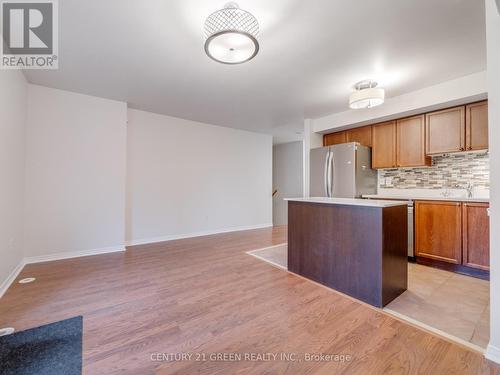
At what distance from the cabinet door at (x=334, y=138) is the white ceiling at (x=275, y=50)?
0.82 metres

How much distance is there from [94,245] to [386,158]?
4.97 m

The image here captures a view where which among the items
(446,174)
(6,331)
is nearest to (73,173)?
(6,331)

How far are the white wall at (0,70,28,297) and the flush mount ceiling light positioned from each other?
2.15 m

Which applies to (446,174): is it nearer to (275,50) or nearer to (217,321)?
(275,50)

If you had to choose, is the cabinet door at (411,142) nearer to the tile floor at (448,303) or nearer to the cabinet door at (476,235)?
the cabinet door at (476,235)

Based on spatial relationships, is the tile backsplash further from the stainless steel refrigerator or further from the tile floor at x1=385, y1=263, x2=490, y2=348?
the tile floor at x1=385, y1=263, x2=490, y2=348

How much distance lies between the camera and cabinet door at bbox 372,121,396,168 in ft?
12.2

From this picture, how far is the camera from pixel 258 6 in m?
1.76

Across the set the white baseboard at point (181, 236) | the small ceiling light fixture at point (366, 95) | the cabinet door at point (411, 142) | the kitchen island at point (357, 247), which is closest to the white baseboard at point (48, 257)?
the white baseboard at point (181, 236)

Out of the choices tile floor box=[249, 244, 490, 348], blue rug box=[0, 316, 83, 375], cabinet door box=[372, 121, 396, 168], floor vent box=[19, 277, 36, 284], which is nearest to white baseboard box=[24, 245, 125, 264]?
floor vent box=[19, 277, 36, 284]

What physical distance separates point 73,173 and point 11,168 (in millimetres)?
873

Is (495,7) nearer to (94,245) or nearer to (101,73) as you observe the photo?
(101,73)

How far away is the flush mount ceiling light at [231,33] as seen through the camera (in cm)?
166

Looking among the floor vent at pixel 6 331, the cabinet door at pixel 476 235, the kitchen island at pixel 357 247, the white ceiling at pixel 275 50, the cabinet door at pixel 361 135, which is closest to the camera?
the floor vent at pixel 6 331
